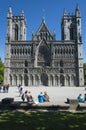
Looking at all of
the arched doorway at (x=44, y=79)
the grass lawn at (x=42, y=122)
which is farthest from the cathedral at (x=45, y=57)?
the grass lawn at (x=42, y=122)

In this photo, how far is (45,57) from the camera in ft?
215

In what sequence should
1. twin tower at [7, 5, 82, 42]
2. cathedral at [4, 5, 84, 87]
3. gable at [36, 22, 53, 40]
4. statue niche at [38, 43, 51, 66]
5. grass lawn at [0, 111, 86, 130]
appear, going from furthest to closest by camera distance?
gable at [36, 22, 53, 40] < twin tower at [7, 5, 82, 42] < statue niche at [38, 43, 51, 66] < cathedral at [4, 5, 84, 87] < grass lawn at [0, 111, 86, 130]

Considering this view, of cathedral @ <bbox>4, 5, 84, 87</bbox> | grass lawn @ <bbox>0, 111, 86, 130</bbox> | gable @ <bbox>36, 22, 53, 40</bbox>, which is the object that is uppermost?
gable @ <bbox>36, 22, 53, 40</bbox>

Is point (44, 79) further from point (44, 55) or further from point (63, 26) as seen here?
point (63, 26)

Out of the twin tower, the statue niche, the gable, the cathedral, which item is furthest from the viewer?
the gable

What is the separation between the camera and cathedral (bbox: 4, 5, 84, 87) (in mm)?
62688

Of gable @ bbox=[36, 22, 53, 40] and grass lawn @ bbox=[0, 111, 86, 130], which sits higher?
gable @ bbox=[36, 22, 53, 40]

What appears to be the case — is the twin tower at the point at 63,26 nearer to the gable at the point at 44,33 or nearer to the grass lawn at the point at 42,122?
the gable at the point at 44,33

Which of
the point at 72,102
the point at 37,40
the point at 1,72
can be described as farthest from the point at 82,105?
the point at 1,72

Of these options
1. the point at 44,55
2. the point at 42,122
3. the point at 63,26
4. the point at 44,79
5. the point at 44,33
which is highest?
the point at 63,26

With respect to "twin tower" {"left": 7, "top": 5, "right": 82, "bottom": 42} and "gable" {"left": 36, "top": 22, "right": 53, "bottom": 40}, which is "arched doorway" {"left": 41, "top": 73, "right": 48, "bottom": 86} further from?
"twin tower" {"left": 7, "top": 5, "right": 82, "bottom": 42}

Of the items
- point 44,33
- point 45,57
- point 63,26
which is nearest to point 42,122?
point 45,57

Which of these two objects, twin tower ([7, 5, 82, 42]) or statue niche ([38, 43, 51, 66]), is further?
twin tower ([7, 5, 82, 42])

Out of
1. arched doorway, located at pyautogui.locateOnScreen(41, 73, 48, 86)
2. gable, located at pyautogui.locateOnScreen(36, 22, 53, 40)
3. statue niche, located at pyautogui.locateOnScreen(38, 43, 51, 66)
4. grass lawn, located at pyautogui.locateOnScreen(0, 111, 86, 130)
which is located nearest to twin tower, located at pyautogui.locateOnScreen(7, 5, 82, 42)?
gable, located at pyautogui.locateOnScreen(36, 22, 53, 40)
